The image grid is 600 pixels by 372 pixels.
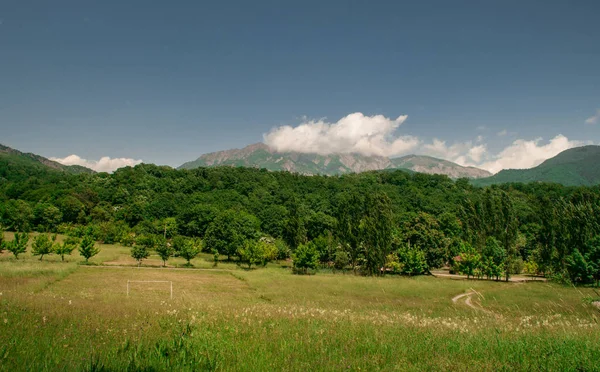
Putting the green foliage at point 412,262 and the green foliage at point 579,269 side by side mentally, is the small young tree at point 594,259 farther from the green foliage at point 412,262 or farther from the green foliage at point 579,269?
the green foliage at point 412,262

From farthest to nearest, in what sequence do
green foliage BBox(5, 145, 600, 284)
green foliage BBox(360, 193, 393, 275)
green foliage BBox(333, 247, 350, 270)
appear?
green foliage BBox(333, 247, 350, 270), green foliage BBox(5, 145, 600, 284), green foliage BBox(360, 193, 393, 275)

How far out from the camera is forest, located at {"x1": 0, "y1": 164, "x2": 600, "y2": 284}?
211 ft

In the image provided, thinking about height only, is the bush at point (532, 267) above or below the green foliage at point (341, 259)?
below

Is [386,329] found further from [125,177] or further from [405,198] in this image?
[125,177]

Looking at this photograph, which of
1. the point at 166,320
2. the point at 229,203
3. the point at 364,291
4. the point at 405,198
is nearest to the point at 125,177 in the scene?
the point at 229,203

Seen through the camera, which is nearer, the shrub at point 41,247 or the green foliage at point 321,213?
the shrub at point 41,247

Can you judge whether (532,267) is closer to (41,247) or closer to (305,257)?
(305,257)

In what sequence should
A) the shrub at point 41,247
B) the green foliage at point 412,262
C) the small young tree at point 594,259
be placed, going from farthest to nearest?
the green foliage at point 412,262, the shrub at point 41,247, the small young tree at point 594,259

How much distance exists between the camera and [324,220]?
97500 millimetres

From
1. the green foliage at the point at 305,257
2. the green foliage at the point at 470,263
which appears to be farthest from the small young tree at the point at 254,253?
the green foliage at the point at 470,263

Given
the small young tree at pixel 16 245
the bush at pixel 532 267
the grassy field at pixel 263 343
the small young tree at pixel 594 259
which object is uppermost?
the grassy field at pixel 263 343

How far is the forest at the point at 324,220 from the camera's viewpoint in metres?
64.4

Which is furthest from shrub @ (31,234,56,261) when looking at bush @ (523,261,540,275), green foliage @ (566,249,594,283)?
bush @ (523,261,540,275)

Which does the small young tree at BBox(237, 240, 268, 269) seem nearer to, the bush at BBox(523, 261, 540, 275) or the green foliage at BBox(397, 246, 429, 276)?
the green foliage at BBox(397, 246, 429, 276)
